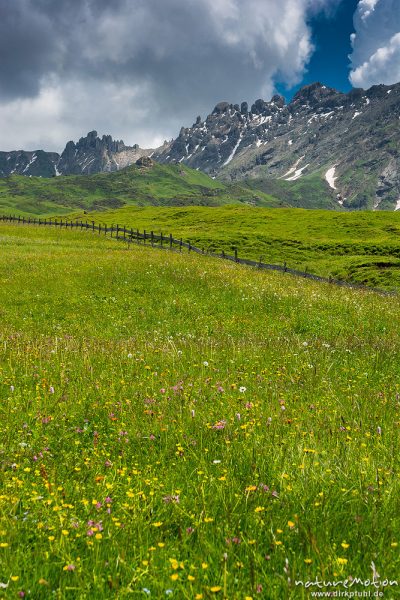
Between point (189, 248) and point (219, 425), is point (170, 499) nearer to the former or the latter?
point (219, 425)

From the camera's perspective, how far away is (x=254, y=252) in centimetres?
8056

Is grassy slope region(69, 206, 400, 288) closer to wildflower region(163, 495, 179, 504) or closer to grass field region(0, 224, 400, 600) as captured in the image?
grass field region(0, 224, 400, 600)

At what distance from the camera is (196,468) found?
4918mm

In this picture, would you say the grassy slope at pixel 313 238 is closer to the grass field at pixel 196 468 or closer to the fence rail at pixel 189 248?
the fence rail at pixel 189 248

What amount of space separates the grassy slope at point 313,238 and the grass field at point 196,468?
47.1 metres

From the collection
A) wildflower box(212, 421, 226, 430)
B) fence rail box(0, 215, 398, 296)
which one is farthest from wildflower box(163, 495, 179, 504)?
fence rail box(0, 215, 398, 296)

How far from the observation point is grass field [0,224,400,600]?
3424 mm

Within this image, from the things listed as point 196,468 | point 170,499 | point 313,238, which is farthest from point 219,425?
point 313,238

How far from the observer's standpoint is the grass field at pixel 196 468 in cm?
342

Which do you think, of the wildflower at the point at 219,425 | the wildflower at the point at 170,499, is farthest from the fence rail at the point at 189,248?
the wildflower at the point at 170,499

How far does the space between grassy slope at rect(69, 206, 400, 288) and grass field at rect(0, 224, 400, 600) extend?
47074mm

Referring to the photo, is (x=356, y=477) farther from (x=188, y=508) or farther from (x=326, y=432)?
(x=188, y=508)

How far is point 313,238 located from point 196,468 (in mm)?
96817

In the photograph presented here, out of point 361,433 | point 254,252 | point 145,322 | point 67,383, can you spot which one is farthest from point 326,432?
point 254,252
